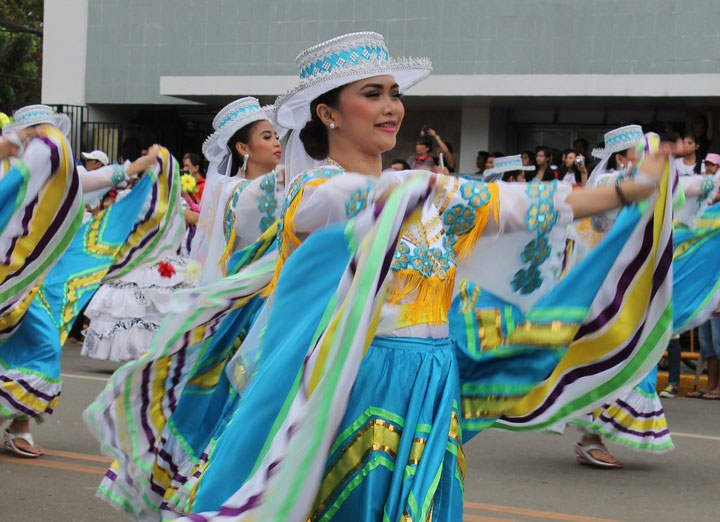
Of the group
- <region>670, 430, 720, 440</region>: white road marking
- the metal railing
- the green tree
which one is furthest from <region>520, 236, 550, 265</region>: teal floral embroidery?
the green tree

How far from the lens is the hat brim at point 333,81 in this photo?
11.1ft

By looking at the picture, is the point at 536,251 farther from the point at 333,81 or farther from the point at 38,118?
the point at 38,118

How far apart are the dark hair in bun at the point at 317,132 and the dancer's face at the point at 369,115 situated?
0.05 meters

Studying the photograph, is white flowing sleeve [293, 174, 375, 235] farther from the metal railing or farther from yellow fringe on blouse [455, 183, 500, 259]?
the metal railing

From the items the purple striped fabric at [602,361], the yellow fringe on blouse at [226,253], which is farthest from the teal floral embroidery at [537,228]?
the yellow fringe on blouse at [226,253]

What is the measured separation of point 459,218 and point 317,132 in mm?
687

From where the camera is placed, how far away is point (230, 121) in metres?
6.25

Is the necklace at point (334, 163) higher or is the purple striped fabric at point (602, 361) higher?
the necklace at point (334, 163)

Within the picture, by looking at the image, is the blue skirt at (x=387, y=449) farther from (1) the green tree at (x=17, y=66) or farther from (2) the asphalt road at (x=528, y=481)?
(1) the green tree at (x=17, y=66)

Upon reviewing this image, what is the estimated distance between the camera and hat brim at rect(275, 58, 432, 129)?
3381mm

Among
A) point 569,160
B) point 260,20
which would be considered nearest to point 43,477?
point 569,160

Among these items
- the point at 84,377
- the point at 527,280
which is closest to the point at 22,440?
the point at 84,377

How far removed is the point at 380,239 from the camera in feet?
9.08

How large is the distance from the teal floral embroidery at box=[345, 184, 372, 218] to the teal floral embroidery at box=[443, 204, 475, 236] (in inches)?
9.4
